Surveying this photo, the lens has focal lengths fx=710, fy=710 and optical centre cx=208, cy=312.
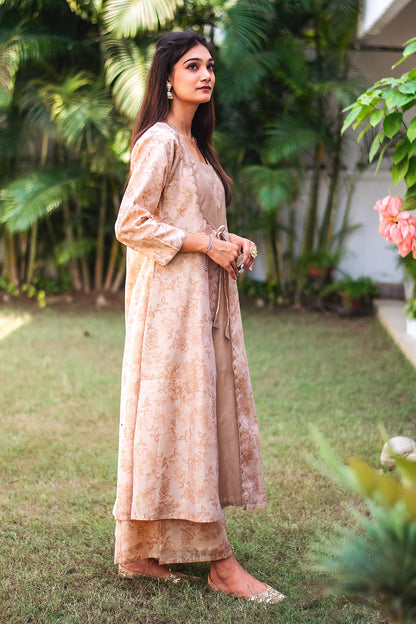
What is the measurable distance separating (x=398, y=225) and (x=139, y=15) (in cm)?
536

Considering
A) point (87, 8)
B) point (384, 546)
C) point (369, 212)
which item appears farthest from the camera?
point (369, 212)

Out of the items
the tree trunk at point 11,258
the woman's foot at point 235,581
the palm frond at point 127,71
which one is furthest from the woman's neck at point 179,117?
the tree trunk at point 11,258

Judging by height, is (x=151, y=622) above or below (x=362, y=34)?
below

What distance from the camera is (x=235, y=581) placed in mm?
2176

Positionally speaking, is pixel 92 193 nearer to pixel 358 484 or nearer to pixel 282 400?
pixel 282 400

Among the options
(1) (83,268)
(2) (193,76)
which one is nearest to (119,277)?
(1) (83,268)

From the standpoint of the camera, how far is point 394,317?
21.3 ft

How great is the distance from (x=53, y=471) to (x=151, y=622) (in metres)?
1.35

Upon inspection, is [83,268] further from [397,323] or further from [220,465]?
[220,465]

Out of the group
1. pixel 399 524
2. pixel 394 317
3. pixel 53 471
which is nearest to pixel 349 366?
pixel 394 317

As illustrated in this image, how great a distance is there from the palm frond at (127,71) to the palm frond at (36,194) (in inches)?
37.2

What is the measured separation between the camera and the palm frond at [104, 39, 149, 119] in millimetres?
6702

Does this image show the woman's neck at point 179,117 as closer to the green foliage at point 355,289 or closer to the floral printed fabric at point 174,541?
the floral printed fabric at point 174,541

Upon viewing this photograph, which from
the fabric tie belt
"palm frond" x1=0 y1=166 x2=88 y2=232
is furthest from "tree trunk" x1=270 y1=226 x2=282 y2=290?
the fabric tie belt
